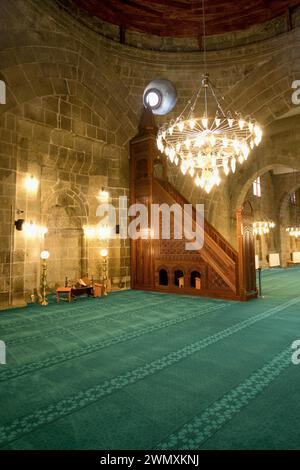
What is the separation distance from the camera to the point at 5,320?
454cm

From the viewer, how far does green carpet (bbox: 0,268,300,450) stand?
1.70 meters

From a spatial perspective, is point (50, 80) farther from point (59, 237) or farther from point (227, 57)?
point (227, 57)

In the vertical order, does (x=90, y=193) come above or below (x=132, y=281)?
above

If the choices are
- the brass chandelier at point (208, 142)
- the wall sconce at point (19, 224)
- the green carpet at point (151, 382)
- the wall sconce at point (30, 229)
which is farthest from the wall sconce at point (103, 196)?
the green carpet at point (151, 382)

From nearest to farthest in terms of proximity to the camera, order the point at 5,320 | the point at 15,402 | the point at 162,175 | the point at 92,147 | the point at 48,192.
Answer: the point at 15,402
the point at 5,320
the point at 48,192
the point at 92,147
the point at 162,175

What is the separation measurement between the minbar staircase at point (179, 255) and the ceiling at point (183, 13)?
8.58ft

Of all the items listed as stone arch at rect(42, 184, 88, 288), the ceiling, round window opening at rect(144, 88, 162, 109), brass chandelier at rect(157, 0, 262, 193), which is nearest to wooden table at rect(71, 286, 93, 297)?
stone arch at rect(42, 184, 88, 288)

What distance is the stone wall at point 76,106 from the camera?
581 cm

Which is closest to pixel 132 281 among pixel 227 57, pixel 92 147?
pixel 92 147

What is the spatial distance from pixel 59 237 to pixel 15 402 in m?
6.03

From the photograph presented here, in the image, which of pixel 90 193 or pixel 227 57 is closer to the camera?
pixel 90 193

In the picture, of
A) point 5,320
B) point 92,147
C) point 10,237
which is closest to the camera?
point 5,320

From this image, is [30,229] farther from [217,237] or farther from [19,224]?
[217,237]

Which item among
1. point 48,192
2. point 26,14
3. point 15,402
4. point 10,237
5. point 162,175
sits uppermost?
point 26,14
